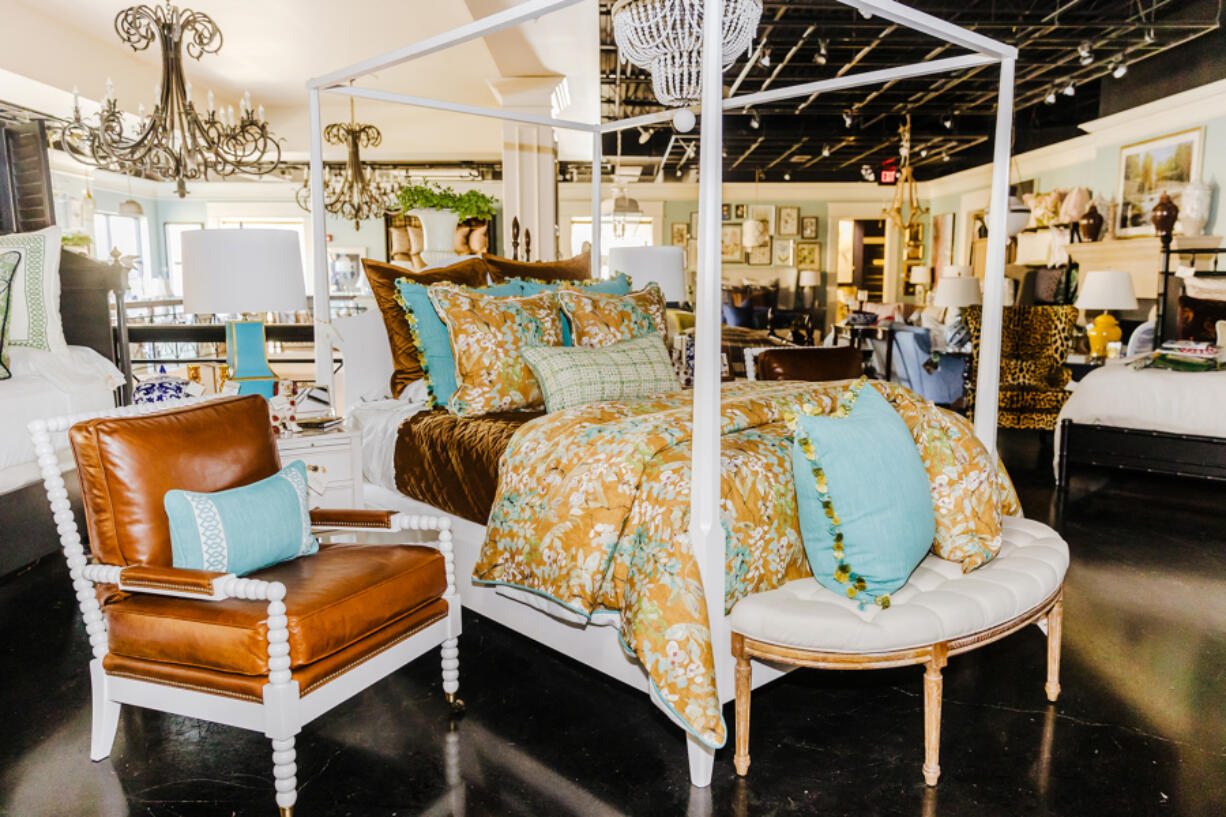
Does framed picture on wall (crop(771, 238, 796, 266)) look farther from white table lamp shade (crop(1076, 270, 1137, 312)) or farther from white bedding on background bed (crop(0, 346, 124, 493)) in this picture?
white bedding on background bed (crop(0, 346, 124, 493))

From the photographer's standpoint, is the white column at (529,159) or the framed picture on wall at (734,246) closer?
the white column at (529,159)

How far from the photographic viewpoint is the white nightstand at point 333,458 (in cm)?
275

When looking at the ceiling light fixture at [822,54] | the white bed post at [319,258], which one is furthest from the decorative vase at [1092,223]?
the white bed post at [319,258]

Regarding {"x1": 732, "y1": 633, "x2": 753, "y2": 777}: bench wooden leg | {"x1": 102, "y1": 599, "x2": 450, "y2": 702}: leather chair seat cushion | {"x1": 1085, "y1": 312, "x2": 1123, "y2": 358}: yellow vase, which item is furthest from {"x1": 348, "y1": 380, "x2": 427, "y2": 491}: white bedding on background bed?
{"x1": 1085, "y1": 312, "x2": 1123, "y2": 358}: yellow vase

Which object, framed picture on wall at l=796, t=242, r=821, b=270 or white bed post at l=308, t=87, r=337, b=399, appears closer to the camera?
white bed post at l=308, t=87, r=337, b=399

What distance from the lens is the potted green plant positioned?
4.58 m

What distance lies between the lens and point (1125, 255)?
7.62 m

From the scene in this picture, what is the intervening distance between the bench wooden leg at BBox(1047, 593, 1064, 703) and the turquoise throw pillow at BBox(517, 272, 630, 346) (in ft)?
6.40

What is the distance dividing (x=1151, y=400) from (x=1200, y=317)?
1.18 m

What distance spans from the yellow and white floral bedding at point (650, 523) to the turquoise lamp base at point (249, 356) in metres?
1.14

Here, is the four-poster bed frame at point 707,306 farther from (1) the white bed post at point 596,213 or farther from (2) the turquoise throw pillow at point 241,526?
(1) the white bed post at point 596,213

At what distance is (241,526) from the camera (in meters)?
1.96

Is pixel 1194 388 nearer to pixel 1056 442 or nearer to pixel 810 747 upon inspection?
pixel 1056 442

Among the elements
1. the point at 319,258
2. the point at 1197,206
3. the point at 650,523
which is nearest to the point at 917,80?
the point at 1197,206
